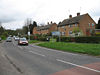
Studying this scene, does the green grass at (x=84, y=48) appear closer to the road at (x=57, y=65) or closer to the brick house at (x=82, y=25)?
the road at (x=57, y=65)

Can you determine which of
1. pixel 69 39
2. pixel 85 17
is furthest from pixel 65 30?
pixel 69 39

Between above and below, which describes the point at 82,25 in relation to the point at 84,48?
above

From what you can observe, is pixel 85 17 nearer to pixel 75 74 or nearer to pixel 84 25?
pixel 84 25

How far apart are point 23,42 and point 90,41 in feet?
50.1

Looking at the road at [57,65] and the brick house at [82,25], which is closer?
the road at [57,65]

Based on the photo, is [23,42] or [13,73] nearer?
[13,73]

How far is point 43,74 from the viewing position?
642 cm

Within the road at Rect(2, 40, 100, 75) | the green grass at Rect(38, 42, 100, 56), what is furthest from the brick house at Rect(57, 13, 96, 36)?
the road at Rect(2, 40, 100, 75)

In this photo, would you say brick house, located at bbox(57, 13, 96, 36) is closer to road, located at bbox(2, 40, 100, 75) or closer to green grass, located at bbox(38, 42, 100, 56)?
green grass, located at bbox(38, 42, 100, 56)

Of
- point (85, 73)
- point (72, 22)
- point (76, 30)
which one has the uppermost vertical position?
point (72, 22)

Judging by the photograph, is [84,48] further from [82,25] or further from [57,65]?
[82,25]

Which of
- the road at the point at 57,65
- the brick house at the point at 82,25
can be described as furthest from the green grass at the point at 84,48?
the brick house at the point at 82,25

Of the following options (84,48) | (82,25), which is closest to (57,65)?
(84,48)

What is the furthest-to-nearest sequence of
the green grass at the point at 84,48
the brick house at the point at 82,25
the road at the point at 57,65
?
the brick house at the point at 82,25 < the green grass at the point at 84,48 < the road at the point at 57,65
